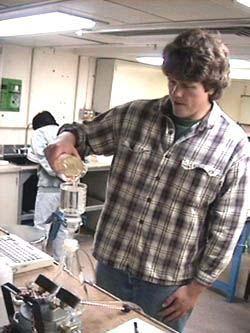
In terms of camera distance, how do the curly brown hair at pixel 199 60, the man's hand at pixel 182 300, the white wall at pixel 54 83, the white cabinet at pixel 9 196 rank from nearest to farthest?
the curly brown hair at pixel 199 60 < the man's hand at pixel 182 300 < the white cabinet at pixel 9 196 < the white wall at pixel 54 83

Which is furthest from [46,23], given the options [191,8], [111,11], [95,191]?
[95,191]

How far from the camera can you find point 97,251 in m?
1.52

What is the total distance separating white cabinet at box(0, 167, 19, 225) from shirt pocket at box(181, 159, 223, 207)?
2.71 metres

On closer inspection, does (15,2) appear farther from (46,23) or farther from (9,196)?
(9,196)

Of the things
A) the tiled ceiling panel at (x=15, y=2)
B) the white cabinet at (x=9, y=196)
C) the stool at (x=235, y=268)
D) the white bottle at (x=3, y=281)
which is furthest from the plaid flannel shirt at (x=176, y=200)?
the white cabinet at (x=9, y=196)

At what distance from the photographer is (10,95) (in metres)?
4.34

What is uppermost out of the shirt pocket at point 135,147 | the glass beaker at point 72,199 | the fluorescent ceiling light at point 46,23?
the fluorescent ceiling light at point 46,23

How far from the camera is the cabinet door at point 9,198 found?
12.5ft

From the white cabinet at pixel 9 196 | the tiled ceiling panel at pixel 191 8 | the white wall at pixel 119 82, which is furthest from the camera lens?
the white wall at pixel 119 82

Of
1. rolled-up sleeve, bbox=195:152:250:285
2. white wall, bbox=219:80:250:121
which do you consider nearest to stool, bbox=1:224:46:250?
rolled-up sleeve, bbox=195:152:250:285

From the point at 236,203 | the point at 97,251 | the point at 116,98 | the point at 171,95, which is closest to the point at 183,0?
the point at 171,95

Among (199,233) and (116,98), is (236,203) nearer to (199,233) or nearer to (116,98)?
(199,233)

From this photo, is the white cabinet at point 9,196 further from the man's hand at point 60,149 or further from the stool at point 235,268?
the man's hand at point 60,149

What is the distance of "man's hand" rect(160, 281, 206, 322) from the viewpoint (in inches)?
55.5
